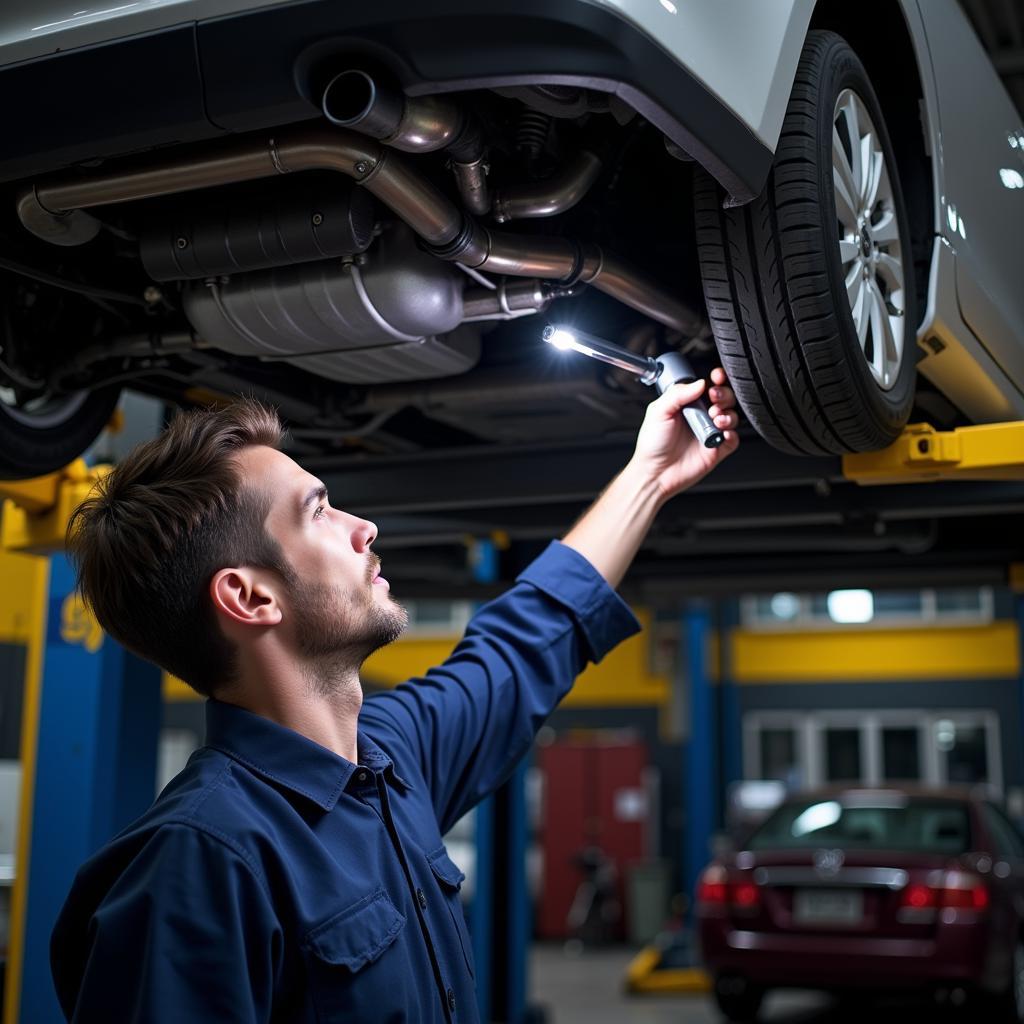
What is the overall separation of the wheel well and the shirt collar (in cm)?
149

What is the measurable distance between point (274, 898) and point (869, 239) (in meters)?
1.50

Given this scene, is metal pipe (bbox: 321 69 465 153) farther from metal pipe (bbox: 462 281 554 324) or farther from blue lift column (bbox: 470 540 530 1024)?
blue lift column (bbox: 470 540 530 1024)

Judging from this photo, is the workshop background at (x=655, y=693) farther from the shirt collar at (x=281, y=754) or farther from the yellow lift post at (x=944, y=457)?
the shirt collar at (x=281, y=754)

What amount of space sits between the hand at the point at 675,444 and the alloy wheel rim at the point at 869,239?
10.4 inches

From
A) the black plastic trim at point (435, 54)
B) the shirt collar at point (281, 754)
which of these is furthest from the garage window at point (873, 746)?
the black plastic trim at point (435, 54)

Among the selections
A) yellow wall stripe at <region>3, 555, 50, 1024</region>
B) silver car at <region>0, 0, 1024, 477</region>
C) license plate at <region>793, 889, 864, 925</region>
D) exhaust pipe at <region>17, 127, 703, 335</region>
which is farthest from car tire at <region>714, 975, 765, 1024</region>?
exhaust pipe at <region>17, 127, 703, 335</region>

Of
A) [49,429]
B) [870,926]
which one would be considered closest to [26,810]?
[49,429]

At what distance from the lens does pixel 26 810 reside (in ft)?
12.6

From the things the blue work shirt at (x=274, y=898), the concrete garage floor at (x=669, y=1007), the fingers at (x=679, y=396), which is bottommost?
the concrete garage floor at (x=669, y=1007)

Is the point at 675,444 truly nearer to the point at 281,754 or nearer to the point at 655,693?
the point at 281,754

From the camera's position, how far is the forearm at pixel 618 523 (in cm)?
200

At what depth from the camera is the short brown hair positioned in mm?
1441

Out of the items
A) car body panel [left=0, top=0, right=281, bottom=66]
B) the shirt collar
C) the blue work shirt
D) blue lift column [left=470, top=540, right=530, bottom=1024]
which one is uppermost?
car body panel [left=0, top=0, right=281, bottom=66]

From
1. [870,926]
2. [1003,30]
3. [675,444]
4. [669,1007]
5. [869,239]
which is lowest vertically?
[669,1007]
